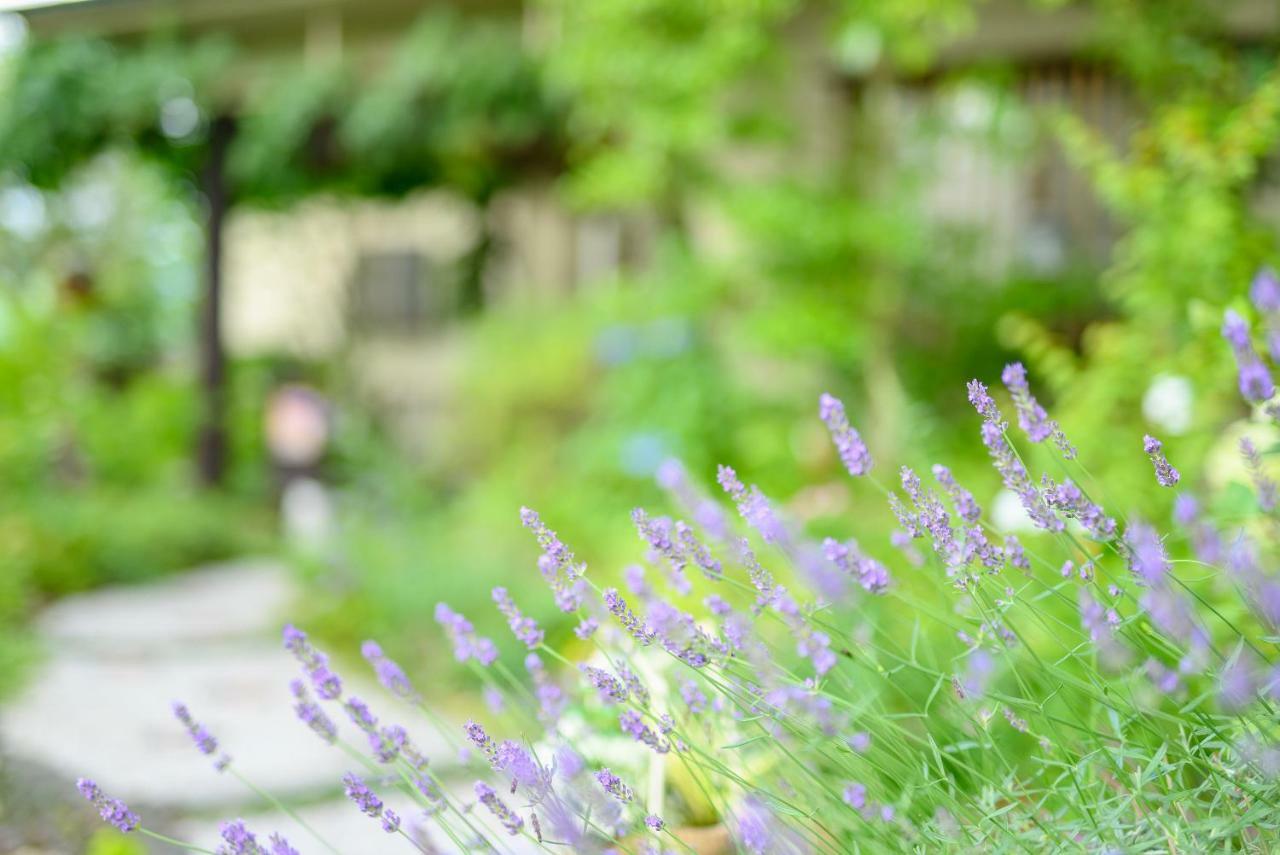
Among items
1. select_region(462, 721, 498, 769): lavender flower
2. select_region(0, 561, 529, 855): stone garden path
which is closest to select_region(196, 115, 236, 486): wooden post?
select_region(0, 561, 529, 855): stone garden path

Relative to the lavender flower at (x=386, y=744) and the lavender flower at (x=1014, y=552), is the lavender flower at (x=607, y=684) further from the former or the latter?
the lavender flower at (x=1014, y=552)

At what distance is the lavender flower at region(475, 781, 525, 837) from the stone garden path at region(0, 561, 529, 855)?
950 millimetres

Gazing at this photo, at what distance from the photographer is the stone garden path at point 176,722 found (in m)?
3.04

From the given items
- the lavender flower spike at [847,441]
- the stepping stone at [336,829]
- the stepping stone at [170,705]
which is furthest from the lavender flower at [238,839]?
the stepping stone at [170,705]

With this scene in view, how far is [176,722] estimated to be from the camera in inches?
153

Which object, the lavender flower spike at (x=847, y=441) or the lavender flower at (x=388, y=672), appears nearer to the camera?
the lavender flower spike at (x=847, y=441)

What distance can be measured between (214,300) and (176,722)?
514 cm

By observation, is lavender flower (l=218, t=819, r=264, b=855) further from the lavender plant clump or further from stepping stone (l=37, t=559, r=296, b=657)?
stepping stone (l=37, t=559, r=296, b=657)

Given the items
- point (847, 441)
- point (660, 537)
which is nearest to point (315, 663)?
point (660, 537)

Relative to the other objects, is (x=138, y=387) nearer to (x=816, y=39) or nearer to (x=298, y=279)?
(x=298, y=279)

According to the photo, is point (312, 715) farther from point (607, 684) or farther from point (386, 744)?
point (607, 684)

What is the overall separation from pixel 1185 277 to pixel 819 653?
2.70 m

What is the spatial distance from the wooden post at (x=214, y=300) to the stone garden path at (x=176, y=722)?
2454mm

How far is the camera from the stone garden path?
304cm
